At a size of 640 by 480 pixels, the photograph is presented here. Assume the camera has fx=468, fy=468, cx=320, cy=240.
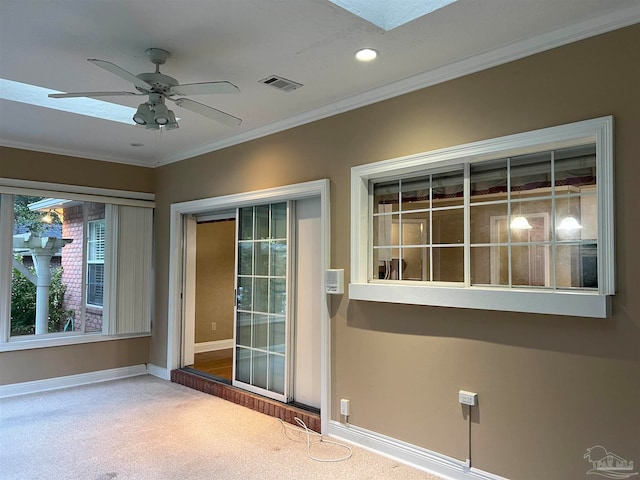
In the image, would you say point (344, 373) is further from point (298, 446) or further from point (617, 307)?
point (617, 307)

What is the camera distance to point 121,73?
96.6 inches

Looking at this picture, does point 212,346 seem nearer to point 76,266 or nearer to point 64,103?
point 76,266

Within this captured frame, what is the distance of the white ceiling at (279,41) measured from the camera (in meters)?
2.38

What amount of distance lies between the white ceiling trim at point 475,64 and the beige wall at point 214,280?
2.84 meters

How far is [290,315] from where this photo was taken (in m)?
4.30

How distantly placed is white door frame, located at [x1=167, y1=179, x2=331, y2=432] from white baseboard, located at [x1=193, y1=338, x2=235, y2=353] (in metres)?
1.33

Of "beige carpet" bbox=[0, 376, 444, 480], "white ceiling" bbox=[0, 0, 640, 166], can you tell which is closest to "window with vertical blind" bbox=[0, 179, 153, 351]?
"beige carpet" bbox=[0, 376, 444, 480]

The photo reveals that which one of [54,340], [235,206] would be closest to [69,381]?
[54,340]

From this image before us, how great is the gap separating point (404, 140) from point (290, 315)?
1.92 metres

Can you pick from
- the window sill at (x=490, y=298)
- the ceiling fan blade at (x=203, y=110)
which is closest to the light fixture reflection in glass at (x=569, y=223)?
the window sill at (x=490, y=298)

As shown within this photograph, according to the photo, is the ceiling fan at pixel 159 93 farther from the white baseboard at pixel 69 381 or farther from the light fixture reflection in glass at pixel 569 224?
the white baseboard at pixel 69 381

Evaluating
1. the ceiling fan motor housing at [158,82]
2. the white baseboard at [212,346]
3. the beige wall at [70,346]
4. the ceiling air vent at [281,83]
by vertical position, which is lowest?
the white baseboard at [212,346]

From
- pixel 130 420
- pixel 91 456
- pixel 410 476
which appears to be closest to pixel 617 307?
pixel 410 476

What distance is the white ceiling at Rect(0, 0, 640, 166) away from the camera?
7.79 feet
